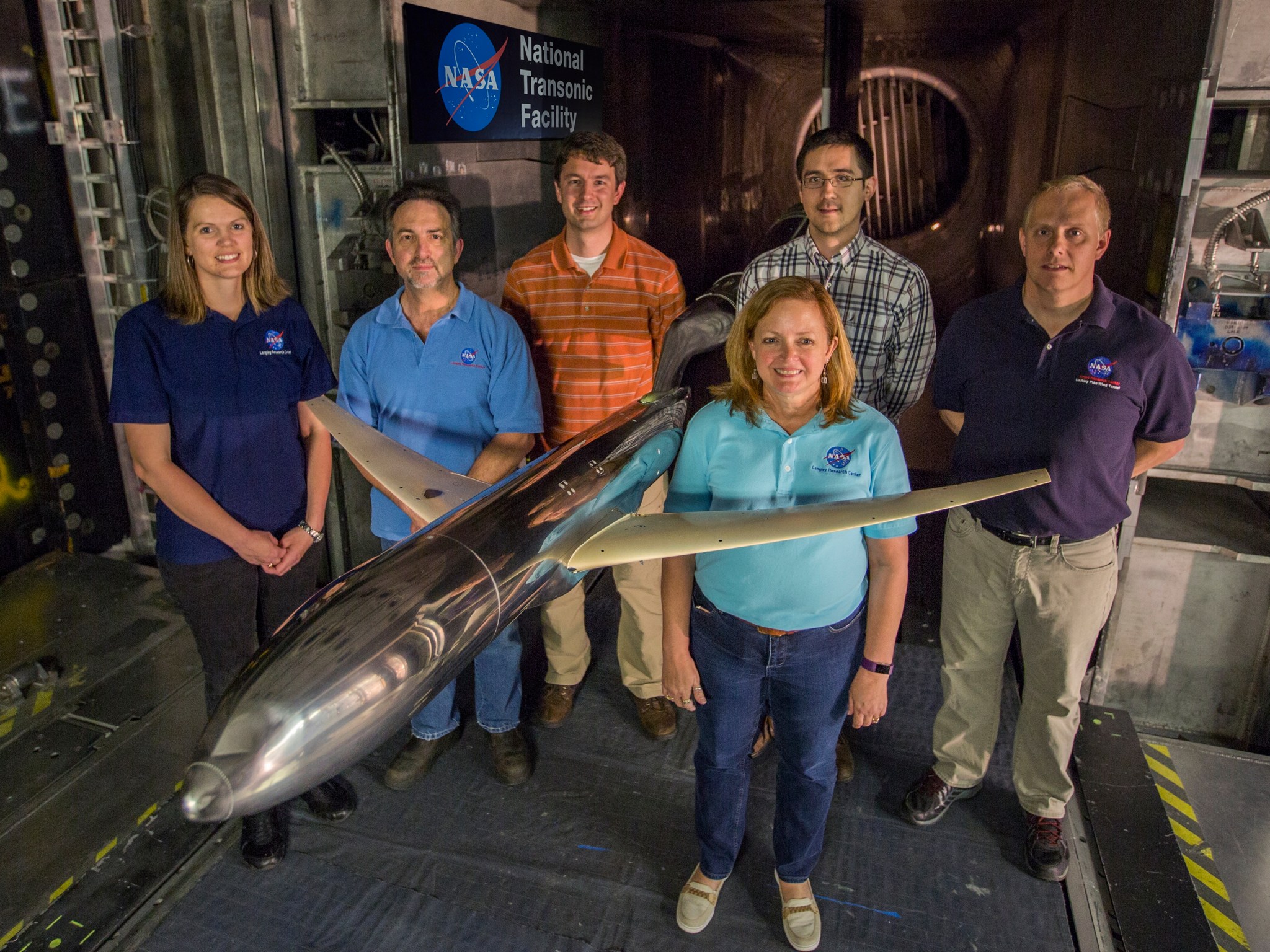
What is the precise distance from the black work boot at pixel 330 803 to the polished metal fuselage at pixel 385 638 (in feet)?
4.32

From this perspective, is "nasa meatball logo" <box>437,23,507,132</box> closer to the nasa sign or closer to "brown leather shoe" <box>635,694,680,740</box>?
the nasa sign

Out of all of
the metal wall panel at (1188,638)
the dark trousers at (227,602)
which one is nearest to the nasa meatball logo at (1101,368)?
the metal wall panel at (1188,638)

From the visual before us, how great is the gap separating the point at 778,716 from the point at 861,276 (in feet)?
4.81

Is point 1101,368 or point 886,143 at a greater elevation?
point 886,143

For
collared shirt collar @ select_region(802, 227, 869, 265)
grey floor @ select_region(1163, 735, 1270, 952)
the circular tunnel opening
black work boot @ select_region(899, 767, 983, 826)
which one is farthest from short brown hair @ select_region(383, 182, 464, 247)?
the circular tunnel opening

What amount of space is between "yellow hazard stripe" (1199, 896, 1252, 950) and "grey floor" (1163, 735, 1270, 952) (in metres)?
0.02

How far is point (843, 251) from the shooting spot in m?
3.05

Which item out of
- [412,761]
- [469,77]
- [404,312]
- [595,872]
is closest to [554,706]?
[412,761]

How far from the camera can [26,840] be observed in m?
3.01

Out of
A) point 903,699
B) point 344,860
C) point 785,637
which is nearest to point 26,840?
point 344,860

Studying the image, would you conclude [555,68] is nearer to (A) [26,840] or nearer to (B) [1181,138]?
(B) [1181,138]

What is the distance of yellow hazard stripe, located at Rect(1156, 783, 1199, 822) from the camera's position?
319cm

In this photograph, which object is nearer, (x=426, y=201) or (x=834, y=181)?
(x=426, y=201)

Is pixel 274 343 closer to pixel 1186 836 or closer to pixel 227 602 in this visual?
pixel 227 602
